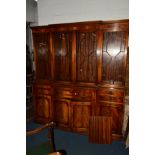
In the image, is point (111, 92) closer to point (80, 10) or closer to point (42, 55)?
point (42, 55)

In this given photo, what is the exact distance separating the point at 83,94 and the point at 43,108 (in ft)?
3.19

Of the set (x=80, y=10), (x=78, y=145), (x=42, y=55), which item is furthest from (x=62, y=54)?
(x=78, y=145)

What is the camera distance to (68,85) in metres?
3.10

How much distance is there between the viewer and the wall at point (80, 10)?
303cm

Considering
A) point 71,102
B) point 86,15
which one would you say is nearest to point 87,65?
point 71,102

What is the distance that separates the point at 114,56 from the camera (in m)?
2.86

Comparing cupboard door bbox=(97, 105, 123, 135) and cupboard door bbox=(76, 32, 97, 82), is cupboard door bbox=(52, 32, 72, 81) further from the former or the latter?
cupboard door bbox=(97, 105, 123, 135)

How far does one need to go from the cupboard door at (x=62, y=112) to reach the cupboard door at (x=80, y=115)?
0.12 meters

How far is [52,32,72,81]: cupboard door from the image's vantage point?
3.16m

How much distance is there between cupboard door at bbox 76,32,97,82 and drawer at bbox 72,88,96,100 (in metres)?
0.20

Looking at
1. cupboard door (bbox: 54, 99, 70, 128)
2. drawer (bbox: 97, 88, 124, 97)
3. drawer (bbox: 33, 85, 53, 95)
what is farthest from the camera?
drawer (bbox: 33, 85, 53, 95)

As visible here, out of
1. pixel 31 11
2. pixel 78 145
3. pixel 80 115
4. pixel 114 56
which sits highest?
pixel 31 11

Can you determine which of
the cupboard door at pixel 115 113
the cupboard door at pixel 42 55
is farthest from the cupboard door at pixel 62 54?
the cupboard door at pixel 115 113

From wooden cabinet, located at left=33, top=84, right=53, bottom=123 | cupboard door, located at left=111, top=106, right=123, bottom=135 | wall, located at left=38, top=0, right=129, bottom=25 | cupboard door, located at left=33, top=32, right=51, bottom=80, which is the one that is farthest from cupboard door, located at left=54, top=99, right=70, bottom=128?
wall, located at left=38, top=0, right=129, bottom=25
